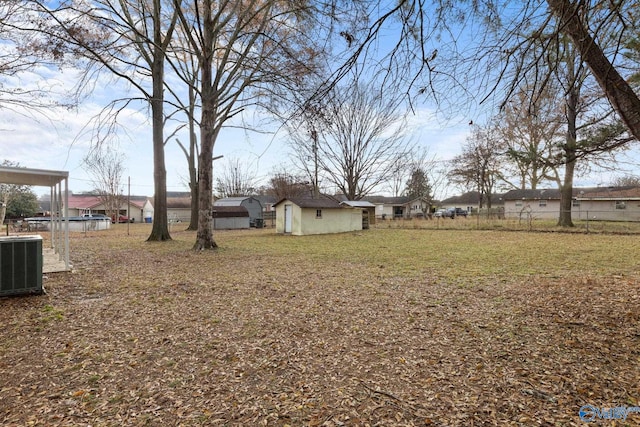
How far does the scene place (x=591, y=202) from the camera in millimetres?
31172

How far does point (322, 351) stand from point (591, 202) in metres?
38.9

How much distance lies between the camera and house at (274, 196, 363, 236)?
18.0 meters

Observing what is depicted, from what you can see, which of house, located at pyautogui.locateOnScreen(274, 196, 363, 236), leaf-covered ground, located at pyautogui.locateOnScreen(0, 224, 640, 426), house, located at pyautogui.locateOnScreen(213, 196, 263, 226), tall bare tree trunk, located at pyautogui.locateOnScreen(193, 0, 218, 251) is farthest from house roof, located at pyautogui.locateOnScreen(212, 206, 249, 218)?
leaf-covered ground, located at pyautogui.locateOnScreen(0, 224, 640, 426)

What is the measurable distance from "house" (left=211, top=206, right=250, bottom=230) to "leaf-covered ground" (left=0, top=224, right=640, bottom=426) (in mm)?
18887

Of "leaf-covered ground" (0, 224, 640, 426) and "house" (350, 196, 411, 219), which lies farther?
"house" (350, 196, 411, 219)

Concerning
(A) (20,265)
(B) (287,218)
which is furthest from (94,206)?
(A) (20,265)

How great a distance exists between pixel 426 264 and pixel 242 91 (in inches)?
355

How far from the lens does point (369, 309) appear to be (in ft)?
14.5

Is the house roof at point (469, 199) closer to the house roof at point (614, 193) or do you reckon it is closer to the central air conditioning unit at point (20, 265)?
the house roof at point (614, 193)

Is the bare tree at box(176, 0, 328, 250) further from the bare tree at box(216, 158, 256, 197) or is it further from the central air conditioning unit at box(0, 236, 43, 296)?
the bare tree at box(216, 158, 256, 197)

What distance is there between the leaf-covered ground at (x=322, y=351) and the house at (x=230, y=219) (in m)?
18.9

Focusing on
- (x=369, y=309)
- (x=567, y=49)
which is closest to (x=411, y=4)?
(x=567, y=49)

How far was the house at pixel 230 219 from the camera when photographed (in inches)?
970

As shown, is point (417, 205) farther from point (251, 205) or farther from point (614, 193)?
point (251, 205)
